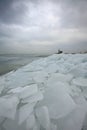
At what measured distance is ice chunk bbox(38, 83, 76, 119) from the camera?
145cm

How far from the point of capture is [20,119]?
1.43m

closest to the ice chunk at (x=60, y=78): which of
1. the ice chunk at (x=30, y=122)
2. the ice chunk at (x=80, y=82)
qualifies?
the ice chunk at (x=80, y=82)

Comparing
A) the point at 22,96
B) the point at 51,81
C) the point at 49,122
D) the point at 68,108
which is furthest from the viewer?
the point at 51,81

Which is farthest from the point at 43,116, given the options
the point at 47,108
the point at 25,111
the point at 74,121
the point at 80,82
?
the point at 80,82

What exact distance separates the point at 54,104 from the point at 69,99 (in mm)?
213

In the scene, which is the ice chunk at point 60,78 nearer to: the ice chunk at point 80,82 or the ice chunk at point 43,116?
the ice chunk at point 80,82

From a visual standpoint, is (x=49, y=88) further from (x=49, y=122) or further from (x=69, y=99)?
(x=49, y=122)

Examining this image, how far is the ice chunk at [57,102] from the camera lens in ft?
4.75

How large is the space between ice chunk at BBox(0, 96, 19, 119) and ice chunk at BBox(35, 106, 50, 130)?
31cm

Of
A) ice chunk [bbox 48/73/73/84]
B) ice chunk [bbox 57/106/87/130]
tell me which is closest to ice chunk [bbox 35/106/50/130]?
ice chunk [bbox 57/106/87/130]

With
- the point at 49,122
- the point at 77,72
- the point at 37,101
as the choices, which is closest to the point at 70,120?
the point at 49,122

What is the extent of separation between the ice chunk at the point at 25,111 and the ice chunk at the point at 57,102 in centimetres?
13

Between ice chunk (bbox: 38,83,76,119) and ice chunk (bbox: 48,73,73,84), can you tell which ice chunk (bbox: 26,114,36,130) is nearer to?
ice chunk (bbox: 38,83,76,119)

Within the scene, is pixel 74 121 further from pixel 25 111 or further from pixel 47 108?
pixel 25 111
